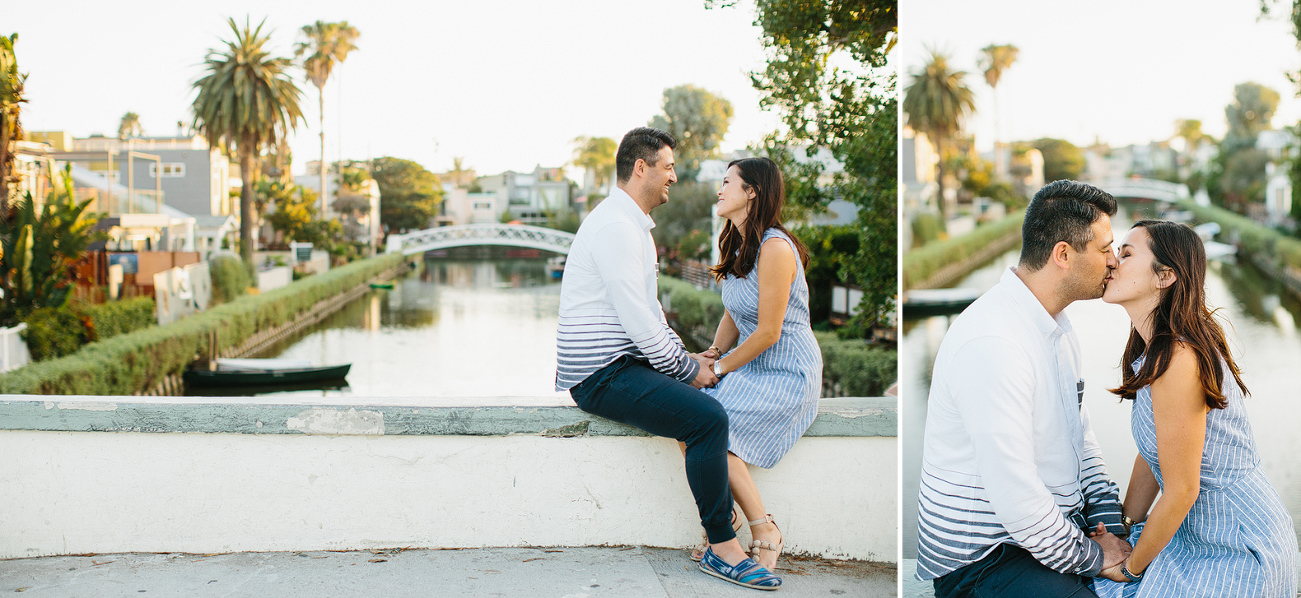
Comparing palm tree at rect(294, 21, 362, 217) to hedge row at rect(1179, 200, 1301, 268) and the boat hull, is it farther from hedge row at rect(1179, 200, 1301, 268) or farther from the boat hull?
hedge row at rect(1179, 200, 1301, 268)

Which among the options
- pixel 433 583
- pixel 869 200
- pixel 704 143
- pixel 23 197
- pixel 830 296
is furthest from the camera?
pixel 704 143

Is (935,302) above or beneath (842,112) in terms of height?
beneath

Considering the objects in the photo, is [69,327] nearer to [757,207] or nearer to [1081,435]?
[757,207]

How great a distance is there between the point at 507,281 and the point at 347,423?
4365cm

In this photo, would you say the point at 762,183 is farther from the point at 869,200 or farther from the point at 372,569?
the point at 869,200

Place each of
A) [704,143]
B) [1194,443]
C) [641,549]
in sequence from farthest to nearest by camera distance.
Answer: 1. [704,143]
2. [641,549]
3. [1194,443]

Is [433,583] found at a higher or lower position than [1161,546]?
lower

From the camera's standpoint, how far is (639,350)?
2.29 metres

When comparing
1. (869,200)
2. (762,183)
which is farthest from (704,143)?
(762,183)

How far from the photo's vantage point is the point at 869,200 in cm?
818

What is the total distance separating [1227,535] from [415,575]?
1.73 meters

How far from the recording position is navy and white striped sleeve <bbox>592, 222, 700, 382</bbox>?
221cm

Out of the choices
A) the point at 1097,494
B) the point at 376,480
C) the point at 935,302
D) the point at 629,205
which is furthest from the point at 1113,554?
the point at 935,302

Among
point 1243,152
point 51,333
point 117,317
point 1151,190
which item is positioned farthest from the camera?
point 1151,190
